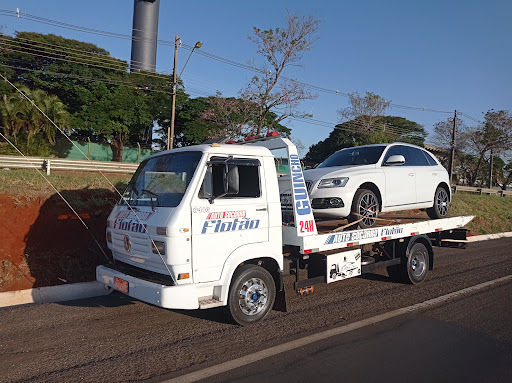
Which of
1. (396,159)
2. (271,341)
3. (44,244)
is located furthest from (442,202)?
(44,244)

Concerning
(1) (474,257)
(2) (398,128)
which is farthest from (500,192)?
(1) (474,257)

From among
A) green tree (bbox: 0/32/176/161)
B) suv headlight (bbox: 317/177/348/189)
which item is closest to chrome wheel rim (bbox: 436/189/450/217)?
suv headlight (bbox: 317/177/348/189)

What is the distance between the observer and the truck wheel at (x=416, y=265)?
716 cm

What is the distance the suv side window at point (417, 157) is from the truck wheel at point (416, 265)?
1.71 metres

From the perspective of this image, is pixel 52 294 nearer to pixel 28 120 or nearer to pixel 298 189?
pixel 298 189

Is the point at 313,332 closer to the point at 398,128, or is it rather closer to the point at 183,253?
the point at 183,253

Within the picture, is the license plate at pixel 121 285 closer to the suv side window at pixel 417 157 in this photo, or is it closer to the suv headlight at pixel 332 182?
the suv headlight at pixel 332 182

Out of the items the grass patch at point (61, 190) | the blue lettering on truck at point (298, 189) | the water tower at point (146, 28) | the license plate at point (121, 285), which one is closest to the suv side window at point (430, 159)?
the blue lettering on truck at point (298, 189)

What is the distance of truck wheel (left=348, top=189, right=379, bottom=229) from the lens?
666 centimetres

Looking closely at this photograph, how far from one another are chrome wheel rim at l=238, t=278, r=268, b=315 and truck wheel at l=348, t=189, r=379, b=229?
234cm

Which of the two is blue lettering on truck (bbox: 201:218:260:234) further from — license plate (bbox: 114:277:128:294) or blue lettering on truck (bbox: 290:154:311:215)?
license plate (bbox: 114:277:128:294)

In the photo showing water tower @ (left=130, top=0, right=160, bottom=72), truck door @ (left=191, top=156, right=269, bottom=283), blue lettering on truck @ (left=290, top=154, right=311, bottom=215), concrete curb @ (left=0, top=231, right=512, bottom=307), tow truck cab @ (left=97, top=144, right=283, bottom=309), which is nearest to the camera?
tow truck cab @ (left=97, top=144, right=283, bottom=309)

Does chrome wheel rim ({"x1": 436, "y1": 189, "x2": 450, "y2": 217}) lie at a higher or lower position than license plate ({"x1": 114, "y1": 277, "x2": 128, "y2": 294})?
higher

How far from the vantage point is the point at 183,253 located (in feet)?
14.4
